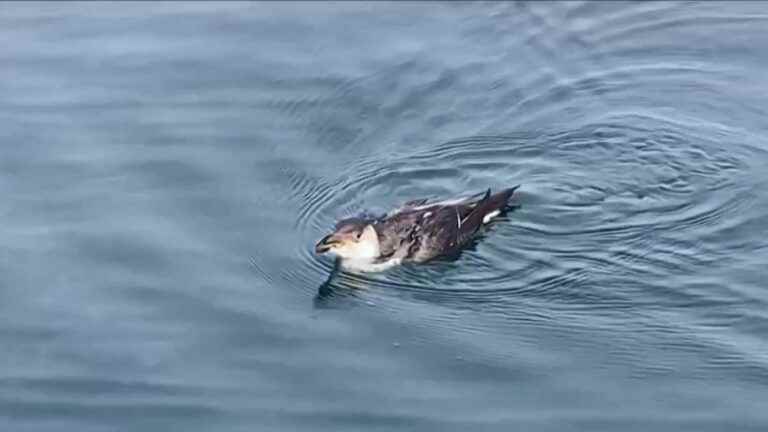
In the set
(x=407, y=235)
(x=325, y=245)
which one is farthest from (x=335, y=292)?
(x=407, y=235)

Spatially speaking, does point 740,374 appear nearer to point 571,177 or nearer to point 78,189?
point 571,177

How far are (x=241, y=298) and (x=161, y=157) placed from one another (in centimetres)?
255

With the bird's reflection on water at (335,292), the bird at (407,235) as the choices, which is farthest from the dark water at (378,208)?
the bird at (407,235)

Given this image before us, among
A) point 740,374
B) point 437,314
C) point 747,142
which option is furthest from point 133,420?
point 747,142

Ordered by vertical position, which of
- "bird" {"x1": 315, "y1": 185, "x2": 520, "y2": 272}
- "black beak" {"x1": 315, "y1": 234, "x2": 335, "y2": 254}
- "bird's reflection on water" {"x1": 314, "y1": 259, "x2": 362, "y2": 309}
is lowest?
"bird's reflection on water" {"x1": 314, "y1": 259, "x2": 362, "y2": 309}

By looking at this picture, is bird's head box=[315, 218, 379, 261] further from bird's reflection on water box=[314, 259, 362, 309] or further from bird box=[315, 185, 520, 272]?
bird's reflection on water box=[314, 259, 362, 309]

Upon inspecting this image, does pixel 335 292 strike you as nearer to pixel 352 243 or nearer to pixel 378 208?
pixel 352 243

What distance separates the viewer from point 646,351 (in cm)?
1108

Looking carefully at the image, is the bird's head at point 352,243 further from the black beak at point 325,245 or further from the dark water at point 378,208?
the dark water at point 378,208

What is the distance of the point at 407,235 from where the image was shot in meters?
12.6

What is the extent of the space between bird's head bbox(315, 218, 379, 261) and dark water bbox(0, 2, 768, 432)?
0.22 meters

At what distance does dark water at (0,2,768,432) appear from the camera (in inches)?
425

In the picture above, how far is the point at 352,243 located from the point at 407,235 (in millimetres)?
531

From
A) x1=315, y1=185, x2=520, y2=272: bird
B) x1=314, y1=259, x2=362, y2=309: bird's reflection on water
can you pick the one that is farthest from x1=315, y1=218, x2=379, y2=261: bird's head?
x1=314, y1=259, x2=362, y2=309: bird's reflection on water
